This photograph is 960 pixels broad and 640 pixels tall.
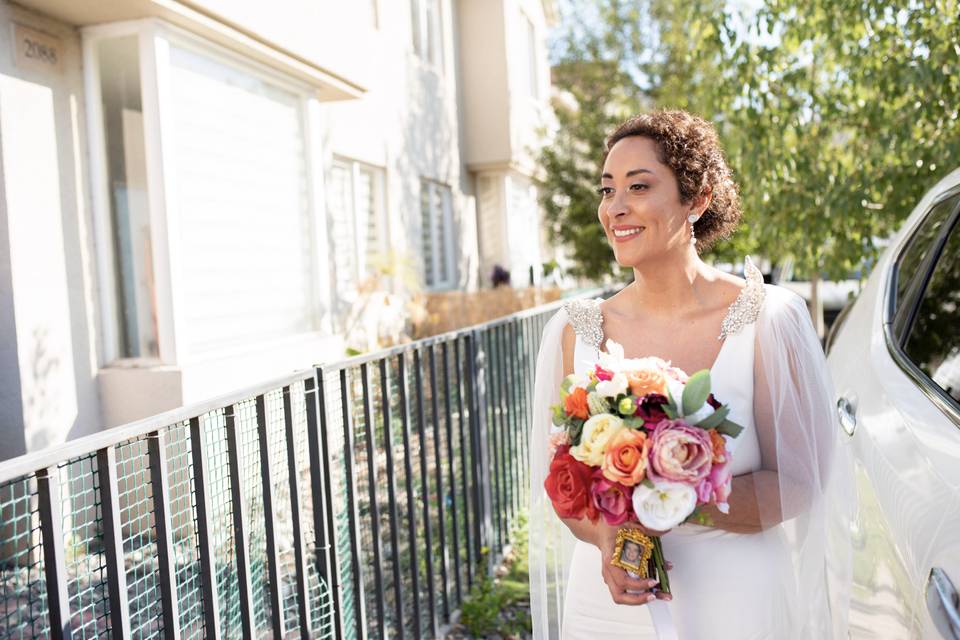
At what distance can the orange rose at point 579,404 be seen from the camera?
81.4 inches

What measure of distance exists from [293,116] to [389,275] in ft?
9.23

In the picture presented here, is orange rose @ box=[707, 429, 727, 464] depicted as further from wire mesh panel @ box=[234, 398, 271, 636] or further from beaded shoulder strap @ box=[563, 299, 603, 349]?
wire mesh panel @ box=[234, 398, 271, 636]

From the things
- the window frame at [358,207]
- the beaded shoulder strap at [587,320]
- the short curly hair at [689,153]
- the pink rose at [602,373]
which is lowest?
the pink rose at [602,373]

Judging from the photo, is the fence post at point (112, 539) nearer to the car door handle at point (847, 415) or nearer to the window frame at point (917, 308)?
the window frame at point (917, 308)

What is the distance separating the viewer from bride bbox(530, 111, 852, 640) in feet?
7.38

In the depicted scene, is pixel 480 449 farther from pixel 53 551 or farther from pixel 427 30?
pixel 427 30

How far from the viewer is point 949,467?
1809 mm

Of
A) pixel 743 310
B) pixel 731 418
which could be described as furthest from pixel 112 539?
pixel 743 310

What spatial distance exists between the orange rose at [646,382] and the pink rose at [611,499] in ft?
0.65

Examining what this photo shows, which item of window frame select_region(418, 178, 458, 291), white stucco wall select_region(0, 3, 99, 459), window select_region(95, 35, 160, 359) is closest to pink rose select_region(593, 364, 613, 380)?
white stucco wall select_region(0, 3, 99, 459)

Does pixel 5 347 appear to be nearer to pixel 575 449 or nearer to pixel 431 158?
pixel 575 449

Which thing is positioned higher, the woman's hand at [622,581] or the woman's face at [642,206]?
the woman's face at [642,206]

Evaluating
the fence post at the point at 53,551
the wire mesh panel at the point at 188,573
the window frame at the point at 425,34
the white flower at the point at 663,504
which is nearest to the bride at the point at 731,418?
the white flower at the point at 663,504

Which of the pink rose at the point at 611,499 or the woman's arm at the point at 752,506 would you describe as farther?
the woman's arm at the point at 752,506
